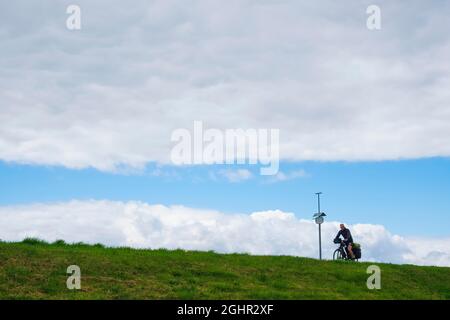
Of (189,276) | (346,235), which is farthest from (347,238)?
(189,276)

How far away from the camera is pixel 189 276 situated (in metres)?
27.2

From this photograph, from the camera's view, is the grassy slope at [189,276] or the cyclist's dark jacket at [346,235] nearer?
the grassy slope at [189,276]

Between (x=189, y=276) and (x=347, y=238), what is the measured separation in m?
16.3

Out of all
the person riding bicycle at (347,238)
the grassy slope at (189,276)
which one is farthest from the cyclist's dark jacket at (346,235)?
the grassy slope at (189,276)

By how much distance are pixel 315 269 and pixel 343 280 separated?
2.03m

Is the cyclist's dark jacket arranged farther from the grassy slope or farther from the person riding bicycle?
the grassy slope

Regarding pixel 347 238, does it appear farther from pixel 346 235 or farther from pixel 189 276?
pixel 189 276

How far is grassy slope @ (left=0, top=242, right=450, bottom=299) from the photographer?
78.8ft

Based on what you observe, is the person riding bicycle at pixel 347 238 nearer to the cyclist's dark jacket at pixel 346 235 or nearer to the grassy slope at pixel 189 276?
the cyclist's dark jacket at pixel 346 235

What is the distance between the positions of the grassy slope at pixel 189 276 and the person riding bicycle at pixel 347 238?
17.6 feet

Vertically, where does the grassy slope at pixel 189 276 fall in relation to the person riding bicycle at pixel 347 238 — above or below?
below

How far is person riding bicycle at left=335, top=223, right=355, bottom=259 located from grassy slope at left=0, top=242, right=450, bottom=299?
5349mm

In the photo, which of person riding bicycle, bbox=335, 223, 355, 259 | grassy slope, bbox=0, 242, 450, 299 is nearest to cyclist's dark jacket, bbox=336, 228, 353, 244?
person riding bicycle, bbox=335, 223, 355, 259

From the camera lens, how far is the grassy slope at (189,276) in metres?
24.0
